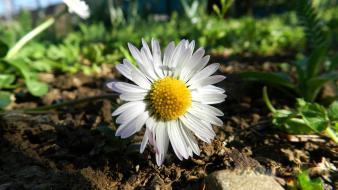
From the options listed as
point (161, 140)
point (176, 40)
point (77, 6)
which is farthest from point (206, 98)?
point (176, 40)

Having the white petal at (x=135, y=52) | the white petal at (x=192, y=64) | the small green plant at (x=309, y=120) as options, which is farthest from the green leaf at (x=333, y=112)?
the white petal at (x=135, y=52)

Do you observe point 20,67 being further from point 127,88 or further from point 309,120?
point 309,120

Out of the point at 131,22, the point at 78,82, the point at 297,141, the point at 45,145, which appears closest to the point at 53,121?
the point at 45,145

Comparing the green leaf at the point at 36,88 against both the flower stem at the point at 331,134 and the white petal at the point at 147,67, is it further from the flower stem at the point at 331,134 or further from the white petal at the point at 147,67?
the flower stem at the point at 331,134

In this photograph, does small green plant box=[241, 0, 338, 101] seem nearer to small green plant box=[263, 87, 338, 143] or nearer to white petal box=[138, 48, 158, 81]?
small green plant box=[263, 87, 338, 143]

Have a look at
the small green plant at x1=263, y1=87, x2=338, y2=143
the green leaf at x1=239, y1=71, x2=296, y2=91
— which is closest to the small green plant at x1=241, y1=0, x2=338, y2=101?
the green leaf at x1=239, y1=71, x2=296, y2=91
